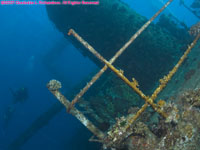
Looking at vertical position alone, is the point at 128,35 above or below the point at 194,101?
above

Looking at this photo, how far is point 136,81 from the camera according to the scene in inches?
113

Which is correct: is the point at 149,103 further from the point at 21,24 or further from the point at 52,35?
the point at 21,24

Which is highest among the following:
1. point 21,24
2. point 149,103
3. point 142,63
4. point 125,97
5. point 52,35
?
point 21,24

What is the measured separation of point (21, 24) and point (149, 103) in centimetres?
11367

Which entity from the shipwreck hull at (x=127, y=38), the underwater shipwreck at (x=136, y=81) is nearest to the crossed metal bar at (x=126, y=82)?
the underwater shipwreck at (x=136, y=81)

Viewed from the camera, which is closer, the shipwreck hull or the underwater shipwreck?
the underwater shipwreck

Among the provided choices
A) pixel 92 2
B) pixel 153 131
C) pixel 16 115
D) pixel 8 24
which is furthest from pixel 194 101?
pixel 8 24

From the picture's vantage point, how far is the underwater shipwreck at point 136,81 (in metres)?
2.79

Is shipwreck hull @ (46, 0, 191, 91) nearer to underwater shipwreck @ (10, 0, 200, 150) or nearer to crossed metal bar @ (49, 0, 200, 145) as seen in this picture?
underwater shipwreck @ (10, 0, 200, 150)

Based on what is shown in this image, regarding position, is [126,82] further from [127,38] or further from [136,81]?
[127,38]

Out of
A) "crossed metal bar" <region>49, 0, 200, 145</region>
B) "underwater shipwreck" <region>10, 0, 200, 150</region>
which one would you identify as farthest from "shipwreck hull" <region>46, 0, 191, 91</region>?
"crossed metal bar" <region>49, 0, 200, 145</region>

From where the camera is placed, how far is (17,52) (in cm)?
9506

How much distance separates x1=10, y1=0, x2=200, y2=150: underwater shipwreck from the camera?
2.79 metres

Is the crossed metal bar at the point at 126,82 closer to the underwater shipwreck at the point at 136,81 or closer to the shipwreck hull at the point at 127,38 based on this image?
the underwater shipwreck at the point at 136,81
